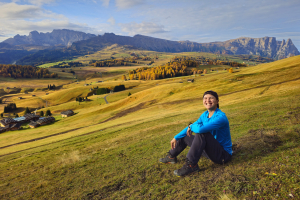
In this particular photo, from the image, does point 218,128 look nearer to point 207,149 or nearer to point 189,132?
point 207,149

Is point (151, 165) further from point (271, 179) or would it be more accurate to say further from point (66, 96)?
point (66, 96)

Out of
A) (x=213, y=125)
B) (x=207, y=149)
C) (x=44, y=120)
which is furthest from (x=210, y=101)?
(x=44, y=120)

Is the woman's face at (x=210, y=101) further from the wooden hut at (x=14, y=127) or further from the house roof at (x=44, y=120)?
the wooden hut at (x=14, y=127)

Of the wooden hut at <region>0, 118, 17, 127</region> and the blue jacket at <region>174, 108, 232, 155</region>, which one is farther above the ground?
the blue jacket at <region>174, 108, 232, 155</region>

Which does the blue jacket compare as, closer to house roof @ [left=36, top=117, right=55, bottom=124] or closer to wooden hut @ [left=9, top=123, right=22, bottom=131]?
house roof @ [left=36, top=117, right=55, bottom=124]

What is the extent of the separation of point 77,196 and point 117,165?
3439 mm

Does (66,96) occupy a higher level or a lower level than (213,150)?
lower

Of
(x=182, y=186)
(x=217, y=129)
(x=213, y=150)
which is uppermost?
(x=217, y=129)

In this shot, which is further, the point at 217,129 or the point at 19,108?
the point at 19,108

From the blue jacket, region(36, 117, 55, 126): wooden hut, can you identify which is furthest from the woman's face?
region(36, 117, 55, 126): wooden hut

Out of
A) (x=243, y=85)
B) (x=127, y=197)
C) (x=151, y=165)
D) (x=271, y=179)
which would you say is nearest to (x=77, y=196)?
(x=127, y=197)

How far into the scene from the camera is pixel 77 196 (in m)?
8.70

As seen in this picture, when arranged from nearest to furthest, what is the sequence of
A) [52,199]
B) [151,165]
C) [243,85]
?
[52,199]
[151,165]
[243,85]

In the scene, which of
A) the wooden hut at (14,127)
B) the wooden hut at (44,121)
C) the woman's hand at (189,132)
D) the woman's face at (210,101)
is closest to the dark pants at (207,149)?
the woman's hand at (189,132)
